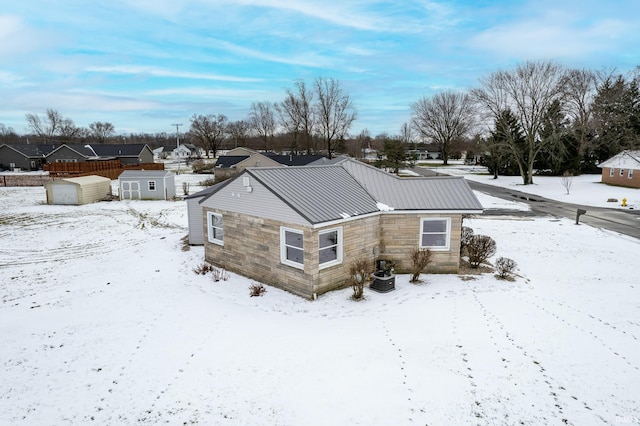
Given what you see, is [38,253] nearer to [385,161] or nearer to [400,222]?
[400,222]

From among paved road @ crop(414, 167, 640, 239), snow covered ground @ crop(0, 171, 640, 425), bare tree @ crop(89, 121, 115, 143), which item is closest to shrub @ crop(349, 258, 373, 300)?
snow covered ground @ crop(0, 171, 640, 425)

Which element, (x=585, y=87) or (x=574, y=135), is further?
(x=585, y=87)

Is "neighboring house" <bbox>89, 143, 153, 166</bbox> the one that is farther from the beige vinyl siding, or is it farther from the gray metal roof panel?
the gray metal roof panel

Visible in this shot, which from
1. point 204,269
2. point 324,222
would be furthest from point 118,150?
point 324,222

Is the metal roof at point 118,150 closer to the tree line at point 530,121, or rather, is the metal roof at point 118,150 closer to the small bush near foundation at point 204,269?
the tree line at point 530,121

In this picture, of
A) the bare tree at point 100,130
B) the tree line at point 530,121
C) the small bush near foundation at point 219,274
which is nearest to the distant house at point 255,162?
the tree line at point 530,121

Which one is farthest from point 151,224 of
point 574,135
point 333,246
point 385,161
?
point 574,135
